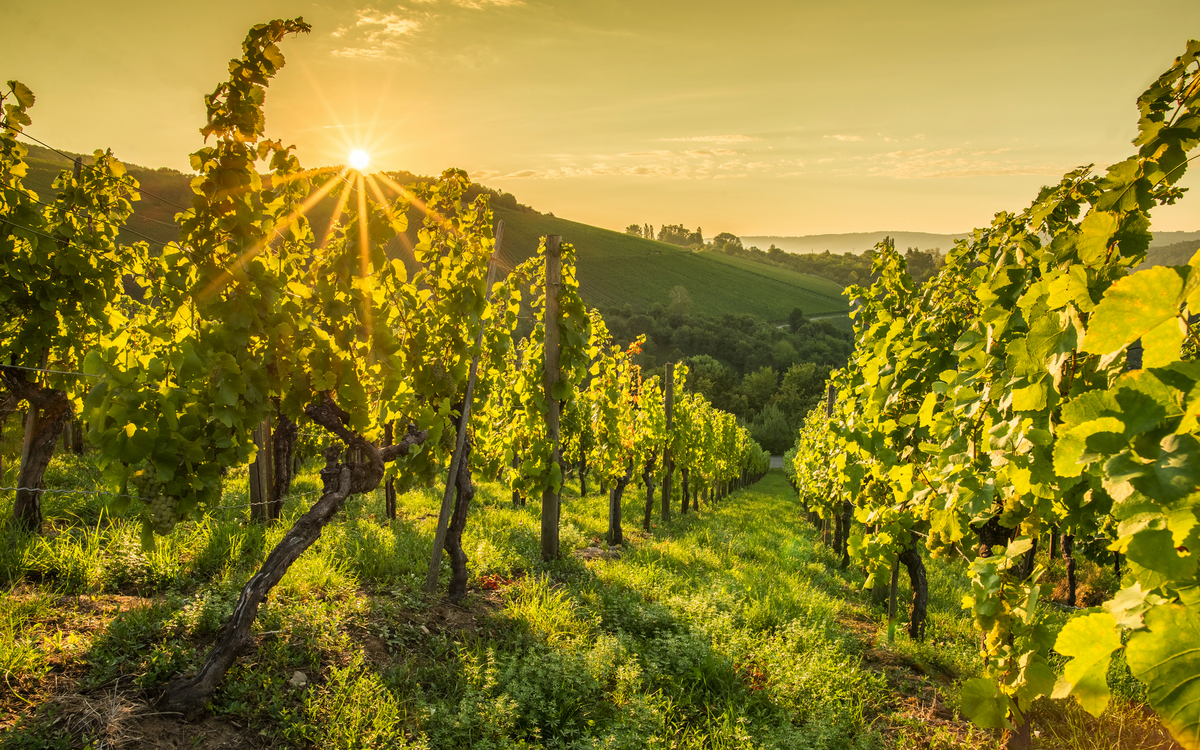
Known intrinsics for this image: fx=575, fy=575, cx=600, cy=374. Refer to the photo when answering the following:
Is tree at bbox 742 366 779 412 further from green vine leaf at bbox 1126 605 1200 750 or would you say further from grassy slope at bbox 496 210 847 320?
green vine leaf at bbox 1126 605 1200 750

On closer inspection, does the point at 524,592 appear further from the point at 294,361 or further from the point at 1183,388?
the point at 1183,388

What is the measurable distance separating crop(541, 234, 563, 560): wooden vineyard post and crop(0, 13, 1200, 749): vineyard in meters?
0.04

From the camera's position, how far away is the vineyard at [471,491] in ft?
5.43

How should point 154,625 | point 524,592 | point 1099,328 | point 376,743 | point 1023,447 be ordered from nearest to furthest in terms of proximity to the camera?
point 1099,328, point 1023,447, point 376,743, point 154,625, point 524,592

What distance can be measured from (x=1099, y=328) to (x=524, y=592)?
525 cm

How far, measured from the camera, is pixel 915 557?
6.60m

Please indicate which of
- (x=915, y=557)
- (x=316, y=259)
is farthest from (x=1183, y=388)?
(x=915, y=557)

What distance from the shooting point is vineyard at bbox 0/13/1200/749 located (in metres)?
1.66

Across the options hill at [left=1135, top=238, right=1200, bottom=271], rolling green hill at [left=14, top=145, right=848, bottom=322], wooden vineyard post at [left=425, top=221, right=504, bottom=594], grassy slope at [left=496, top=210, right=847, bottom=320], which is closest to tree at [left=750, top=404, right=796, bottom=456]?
rolling green hill at [left=14, top=145, right=848, bottom=322]

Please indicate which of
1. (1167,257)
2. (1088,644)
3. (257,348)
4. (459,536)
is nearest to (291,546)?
(257,348)

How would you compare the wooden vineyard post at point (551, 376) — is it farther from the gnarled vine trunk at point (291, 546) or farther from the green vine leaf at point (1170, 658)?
the green vine leaf at point (1170, 658)

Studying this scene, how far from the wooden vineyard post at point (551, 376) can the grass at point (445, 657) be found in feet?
1.46

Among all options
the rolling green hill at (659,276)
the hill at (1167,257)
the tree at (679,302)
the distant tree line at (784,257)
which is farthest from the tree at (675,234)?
the hill at (1167,257)

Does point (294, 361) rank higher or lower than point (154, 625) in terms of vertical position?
higher
